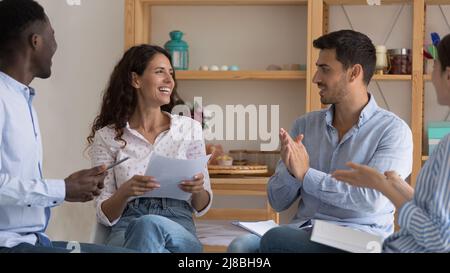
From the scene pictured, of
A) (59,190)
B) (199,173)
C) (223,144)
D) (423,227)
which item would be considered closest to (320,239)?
(423,227)

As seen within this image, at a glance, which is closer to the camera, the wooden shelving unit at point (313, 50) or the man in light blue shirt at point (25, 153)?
the man in light blue shirt at point (25, 153)

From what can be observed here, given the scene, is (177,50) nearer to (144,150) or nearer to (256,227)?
(144,150)

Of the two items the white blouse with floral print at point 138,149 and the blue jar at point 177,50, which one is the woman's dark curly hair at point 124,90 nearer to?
the white blouse with floral print at point 138,149

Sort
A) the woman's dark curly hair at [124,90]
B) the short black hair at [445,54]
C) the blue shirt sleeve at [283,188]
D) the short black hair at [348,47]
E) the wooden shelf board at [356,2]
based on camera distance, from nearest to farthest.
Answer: the short black hair at [445,54] < the blue shirt sleeve at [283,188] < the short black hair at [348,47] < the woman's dark curly hair at [124,90] < the wooden shelf board at [356,2]

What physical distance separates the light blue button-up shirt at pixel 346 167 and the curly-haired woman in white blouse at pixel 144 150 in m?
0.30

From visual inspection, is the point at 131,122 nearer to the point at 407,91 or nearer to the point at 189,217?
the point at 189,217

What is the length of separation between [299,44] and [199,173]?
1548 millimetres

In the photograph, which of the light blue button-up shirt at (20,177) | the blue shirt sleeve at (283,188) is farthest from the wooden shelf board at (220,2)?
the light blue button-up shirt at (20,177)

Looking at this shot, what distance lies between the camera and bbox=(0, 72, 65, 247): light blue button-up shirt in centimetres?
169

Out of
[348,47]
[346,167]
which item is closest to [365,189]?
[346,167]

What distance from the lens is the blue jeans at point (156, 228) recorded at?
2.05 m

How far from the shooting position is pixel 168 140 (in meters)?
2.43

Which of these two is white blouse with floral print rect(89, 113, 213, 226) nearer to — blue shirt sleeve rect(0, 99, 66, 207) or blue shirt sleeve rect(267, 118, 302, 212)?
blue shirt sleeve rect(267, 118, 302, 212)

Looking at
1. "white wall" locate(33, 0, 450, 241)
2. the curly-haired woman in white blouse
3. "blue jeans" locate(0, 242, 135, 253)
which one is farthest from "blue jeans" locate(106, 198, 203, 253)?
"white wall" locate(33, 0, 450, 241)
